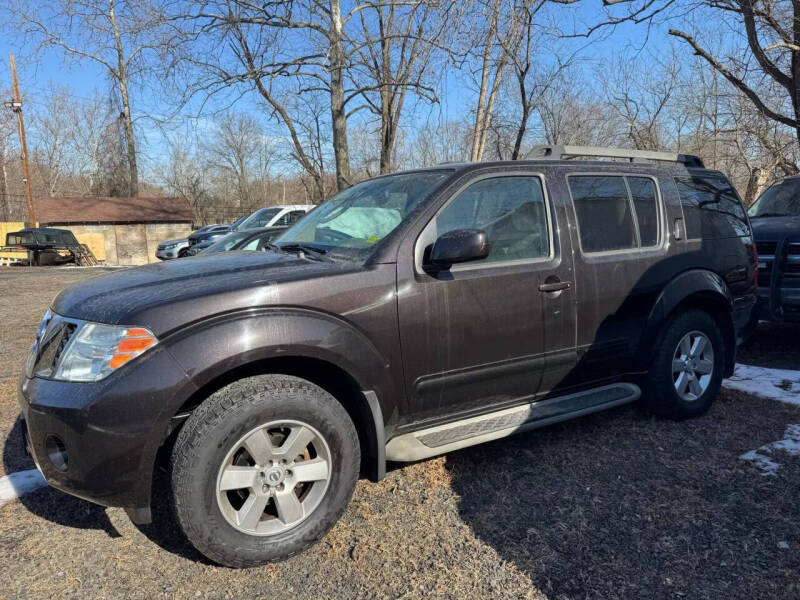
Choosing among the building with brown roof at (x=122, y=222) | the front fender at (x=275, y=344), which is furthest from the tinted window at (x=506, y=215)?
the building with brown roof at (x=122, y=222)

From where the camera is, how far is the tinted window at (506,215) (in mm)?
3277

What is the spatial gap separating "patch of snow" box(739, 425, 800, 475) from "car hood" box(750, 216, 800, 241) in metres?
2.77

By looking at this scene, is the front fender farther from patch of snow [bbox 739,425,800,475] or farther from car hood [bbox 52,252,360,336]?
patch of snow [bbox 739,425,800,475]

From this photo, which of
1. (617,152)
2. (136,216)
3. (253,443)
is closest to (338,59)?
(617,152)

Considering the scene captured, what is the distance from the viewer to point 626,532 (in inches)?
110

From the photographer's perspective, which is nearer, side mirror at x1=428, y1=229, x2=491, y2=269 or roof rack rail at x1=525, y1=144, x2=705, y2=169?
side mirror at x1=428, y1=229, x2=491, y2=269

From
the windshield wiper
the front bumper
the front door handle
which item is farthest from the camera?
the front door handle

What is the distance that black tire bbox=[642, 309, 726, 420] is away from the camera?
400cm

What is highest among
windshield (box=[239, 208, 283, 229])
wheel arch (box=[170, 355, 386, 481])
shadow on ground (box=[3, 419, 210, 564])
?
windshield (box=[239, 208, 283, 229])

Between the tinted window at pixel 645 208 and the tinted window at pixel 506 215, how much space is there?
0.87 m

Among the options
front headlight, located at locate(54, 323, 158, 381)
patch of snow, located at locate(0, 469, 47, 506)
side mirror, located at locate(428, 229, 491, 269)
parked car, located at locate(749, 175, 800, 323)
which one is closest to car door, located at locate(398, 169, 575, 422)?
side mirror, located at locate(428, 229, 491, 269)

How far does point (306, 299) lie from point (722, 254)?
330cm

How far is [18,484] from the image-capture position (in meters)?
3.33

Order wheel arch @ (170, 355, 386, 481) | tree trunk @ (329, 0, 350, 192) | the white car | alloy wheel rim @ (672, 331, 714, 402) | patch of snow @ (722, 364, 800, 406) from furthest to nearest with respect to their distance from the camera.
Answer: the white car, tree trunk @ (329, 0, 350, 192), patch of snow @ (722, 364, 800, 406), alloy wheel rim @ (672, 331, 714, 402), wheel arch @ (170, 355, 386, 481)
